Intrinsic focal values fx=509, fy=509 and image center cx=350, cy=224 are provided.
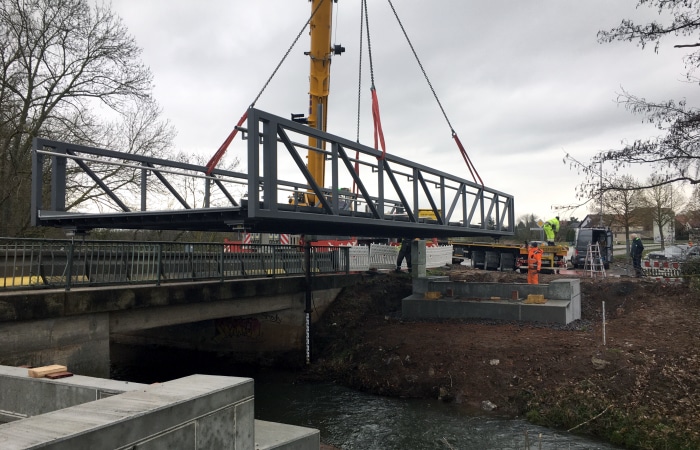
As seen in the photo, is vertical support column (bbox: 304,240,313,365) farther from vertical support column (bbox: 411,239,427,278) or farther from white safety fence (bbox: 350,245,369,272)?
vertical support column (bbox: 411,239,427,278)

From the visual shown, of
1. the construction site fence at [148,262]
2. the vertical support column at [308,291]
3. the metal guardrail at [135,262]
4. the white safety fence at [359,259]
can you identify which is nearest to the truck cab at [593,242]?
the construction site fence at [148,262]

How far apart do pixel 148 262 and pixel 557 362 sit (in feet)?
34.5

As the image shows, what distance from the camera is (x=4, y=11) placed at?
65.4 feet

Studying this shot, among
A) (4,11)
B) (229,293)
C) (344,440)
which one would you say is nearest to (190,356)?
(229,293)

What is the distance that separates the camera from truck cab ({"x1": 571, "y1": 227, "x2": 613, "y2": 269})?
3151cm

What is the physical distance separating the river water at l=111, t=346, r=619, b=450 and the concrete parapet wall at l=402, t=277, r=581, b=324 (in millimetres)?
5424

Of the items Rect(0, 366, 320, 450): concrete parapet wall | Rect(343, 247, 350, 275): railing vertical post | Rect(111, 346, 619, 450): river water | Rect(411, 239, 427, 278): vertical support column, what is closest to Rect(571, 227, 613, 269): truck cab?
Rect(411, 239, 427, 278): vertical support column

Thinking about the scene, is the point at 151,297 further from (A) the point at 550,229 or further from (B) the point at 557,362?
(A) the point at 550,229

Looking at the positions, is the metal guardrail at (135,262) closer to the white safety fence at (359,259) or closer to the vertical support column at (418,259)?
the white safety fence at (359,259)

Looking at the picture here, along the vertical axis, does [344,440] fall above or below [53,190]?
below

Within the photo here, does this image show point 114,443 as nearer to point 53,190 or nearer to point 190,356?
point 53,190

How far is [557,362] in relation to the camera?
1285cm

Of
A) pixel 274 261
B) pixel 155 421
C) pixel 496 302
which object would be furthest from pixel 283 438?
pixel 496 302

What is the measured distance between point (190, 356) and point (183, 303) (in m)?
6.32
